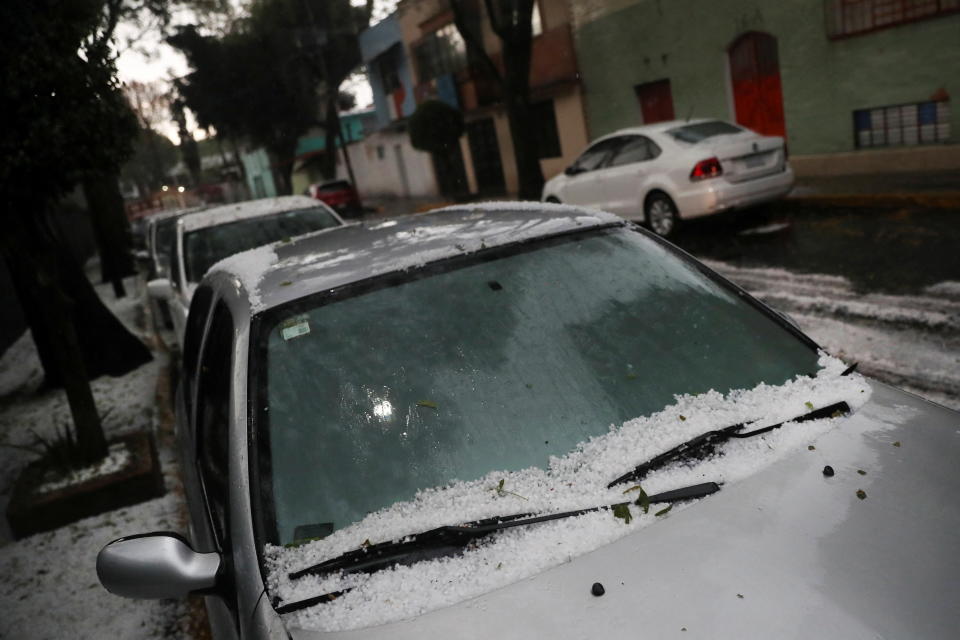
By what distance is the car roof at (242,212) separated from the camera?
729cm

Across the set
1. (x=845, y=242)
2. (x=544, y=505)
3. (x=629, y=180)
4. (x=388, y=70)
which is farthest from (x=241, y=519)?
(x=388, y=70)

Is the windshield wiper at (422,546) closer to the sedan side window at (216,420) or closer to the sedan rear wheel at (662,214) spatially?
the sedan side window at (216,420)

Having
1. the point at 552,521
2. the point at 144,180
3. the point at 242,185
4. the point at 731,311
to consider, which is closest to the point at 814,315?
the point at 731,311

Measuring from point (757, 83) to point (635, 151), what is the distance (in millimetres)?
5421

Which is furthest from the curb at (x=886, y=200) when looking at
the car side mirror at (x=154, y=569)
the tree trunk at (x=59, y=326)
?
the car side mirror at (x=154, y=569)

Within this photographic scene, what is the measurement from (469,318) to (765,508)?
101 centimetres

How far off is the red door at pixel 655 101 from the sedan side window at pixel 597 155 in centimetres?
624

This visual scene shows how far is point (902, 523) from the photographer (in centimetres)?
158

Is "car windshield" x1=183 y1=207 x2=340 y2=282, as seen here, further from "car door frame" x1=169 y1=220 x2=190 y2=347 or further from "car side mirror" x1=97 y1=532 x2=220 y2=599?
"car side mirror" x1=97 y1=532 x2=220 y2=599

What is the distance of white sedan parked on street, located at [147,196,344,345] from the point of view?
6805 mm

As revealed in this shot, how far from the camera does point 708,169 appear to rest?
9758 mm

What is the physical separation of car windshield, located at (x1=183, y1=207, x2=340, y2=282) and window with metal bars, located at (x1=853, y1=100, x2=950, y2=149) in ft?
32.7

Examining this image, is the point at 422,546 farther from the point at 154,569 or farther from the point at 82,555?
the point at 82,555

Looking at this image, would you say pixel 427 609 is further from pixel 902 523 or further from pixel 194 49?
pixel 194 49
